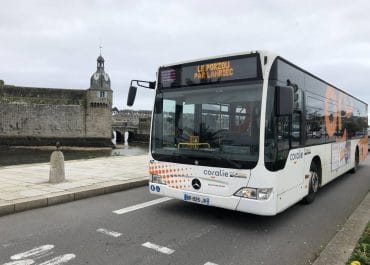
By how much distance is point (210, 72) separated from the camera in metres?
5.80

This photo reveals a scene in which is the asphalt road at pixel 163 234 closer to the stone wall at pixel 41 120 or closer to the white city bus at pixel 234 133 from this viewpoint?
the white city bus at pixel 234 133

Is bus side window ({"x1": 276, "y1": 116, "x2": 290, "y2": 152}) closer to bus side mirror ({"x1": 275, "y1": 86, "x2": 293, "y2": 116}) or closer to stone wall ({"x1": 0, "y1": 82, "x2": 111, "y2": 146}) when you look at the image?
bus side mirror ({"x1": 275, "y1": 86, "x2": 293, "y2": 116})

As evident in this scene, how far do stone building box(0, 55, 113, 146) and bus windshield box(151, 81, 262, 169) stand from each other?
50396 mm

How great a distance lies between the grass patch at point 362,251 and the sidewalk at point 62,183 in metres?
5.23

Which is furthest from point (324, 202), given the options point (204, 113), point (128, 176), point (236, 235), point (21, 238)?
point (21, 238)

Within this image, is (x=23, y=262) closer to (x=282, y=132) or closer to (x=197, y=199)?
(x=197, y=199)

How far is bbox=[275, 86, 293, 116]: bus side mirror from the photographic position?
17.1 ft

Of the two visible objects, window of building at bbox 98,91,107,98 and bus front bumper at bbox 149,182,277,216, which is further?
window of building at bbox 98,91,107,98

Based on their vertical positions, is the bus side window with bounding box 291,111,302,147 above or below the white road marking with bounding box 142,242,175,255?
above

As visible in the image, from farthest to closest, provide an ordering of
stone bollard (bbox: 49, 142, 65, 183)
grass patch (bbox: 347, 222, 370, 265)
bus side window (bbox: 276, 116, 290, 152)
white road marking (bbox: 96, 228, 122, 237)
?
stone bollard (bbox: 49, 142, 65, 183), bus side window (bbox: 276, 116, 290, 152), white road marking (bbox: 96, 228, 122, 237), grass patch (bbox: 347, 222, 370, 265)

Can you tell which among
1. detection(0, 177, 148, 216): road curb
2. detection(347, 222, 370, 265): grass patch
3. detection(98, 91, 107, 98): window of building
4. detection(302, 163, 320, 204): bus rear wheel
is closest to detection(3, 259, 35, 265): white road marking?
detection(0, 177, 148, 216): road curb

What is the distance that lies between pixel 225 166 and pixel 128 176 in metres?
4.99

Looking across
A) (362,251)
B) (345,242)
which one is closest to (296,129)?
(345,242)

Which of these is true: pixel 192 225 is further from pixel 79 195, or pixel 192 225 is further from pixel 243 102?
pixel 79 195
